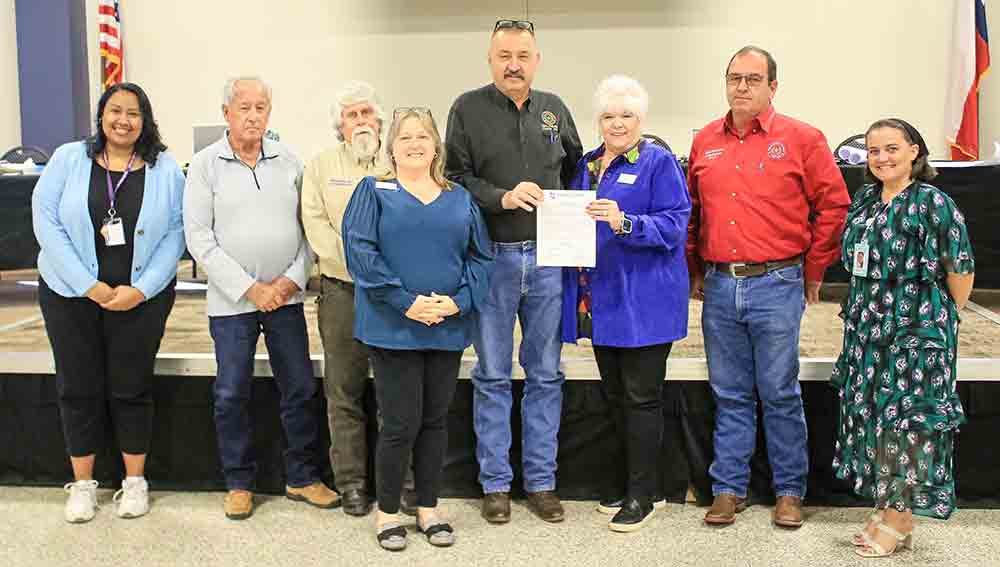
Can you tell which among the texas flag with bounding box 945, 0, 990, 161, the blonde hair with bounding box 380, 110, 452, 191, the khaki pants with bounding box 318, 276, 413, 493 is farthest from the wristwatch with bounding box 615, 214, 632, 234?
the texas flag with bounding box 945, 0, 990, 161

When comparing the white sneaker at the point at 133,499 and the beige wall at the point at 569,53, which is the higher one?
the beige wall at the point at 569,53

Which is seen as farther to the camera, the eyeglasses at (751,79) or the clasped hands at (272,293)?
the clasped hands at (272,293)

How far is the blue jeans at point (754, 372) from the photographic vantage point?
2.89 m

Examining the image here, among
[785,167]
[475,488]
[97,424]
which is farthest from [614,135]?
[97,424]

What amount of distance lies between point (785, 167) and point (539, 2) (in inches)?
229

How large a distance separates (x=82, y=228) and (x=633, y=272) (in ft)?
5.75

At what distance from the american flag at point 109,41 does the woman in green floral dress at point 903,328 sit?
292 inches

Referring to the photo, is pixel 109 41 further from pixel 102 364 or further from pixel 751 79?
pixel 751 79

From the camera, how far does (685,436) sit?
10.8 ft

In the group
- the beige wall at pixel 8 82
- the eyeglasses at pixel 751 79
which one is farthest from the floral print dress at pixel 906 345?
the beige wall at pixel 8 82

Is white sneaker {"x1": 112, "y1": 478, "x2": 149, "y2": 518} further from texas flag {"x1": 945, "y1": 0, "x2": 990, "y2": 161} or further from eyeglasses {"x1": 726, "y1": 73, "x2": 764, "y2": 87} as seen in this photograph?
texas flag {"x1": 945, "y1": 0, "x2": 990, "y2": 161}

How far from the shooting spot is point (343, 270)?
3.04m

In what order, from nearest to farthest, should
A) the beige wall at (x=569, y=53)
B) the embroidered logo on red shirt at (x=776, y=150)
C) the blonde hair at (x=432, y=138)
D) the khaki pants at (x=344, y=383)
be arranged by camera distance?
the blonde hair at (x=432, y=138), the embroidered logo on red shirt at (x=776, y=150), the khaki pants at (x=344, y=383), the beige wall at (x=569, y=53)

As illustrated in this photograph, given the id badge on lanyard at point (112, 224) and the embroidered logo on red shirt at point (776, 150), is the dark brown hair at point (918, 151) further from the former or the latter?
the id badge on lanyard at point (112, 224)
